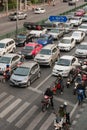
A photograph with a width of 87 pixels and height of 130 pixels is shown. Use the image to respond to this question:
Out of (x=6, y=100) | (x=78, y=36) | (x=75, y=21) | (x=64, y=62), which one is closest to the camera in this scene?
(x=6, y=100)

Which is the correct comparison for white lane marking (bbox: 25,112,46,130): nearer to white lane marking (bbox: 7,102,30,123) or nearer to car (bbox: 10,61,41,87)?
white lane marking (bbox: 7,102,30,123)

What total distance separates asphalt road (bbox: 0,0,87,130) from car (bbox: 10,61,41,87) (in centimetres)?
42

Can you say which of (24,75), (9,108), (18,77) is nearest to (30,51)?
(24,75)

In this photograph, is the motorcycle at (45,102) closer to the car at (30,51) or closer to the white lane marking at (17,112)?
the white lane marking at (17,112)

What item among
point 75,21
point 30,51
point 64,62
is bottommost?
point 75,21

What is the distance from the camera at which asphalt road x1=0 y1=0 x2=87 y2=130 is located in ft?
72.7

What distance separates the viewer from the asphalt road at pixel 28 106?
22156 millimetres

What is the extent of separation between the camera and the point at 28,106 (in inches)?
995

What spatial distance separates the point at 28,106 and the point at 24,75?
4631 millimetres

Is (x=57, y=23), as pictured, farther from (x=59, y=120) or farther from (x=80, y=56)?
(x=59, y=120)

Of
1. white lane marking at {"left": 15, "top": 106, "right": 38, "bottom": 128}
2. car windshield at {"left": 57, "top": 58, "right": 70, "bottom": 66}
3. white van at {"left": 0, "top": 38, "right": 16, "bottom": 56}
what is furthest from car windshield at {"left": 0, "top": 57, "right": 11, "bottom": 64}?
white lane marking at {"left": 15, "top": 106, "right": 38, "bottom": 128}

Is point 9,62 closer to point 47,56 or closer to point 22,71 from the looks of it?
point 22,71

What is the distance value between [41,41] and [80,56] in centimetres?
684

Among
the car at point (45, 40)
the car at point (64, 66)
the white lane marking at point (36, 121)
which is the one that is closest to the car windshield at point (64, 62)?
the car at point (64, 66)
